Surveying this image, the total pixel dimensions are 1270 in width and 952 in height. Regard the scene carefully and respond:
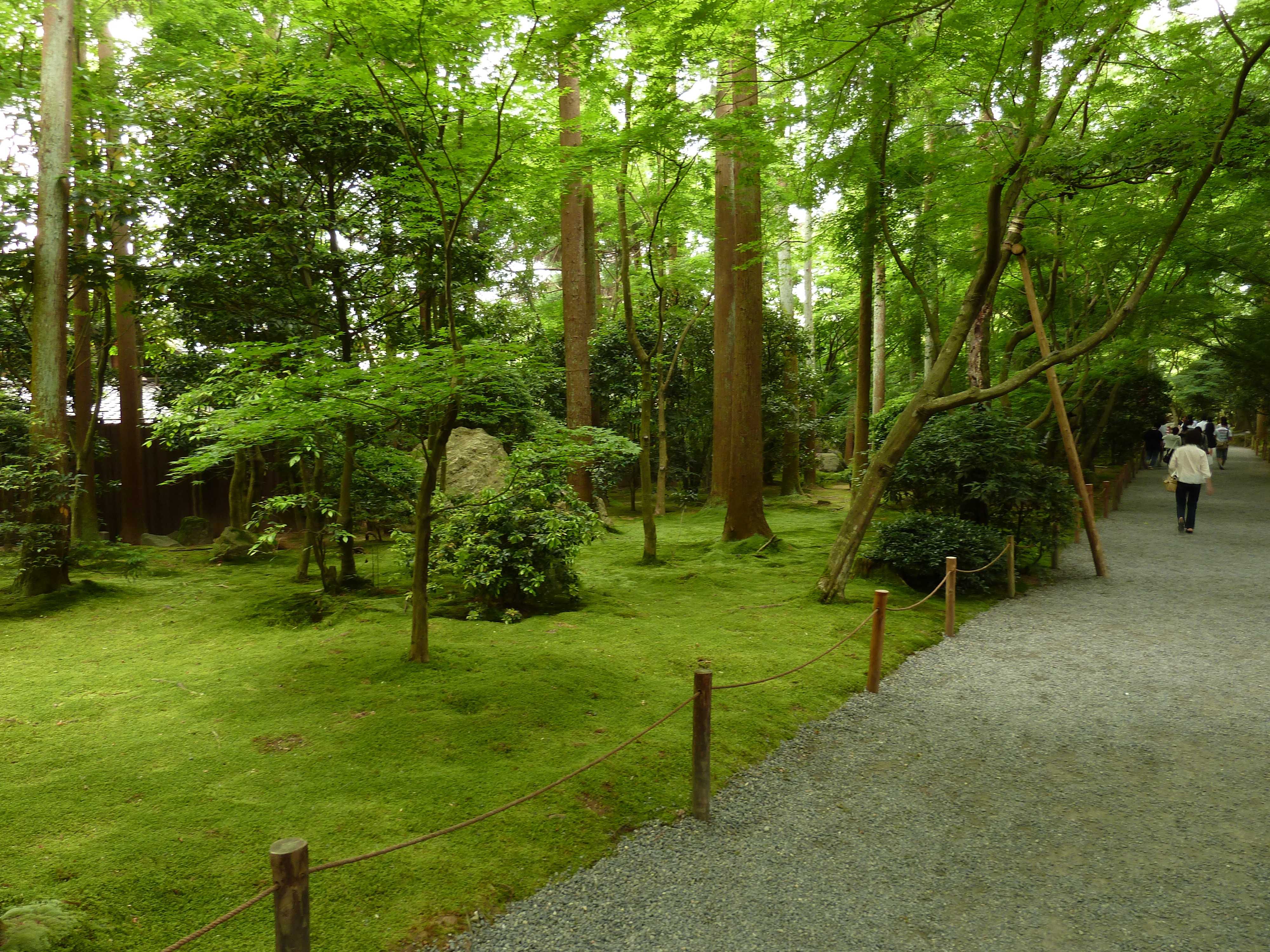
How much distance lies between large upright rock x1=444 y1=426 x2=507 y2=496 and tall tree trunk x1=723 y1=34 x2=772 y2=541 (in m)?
3.97

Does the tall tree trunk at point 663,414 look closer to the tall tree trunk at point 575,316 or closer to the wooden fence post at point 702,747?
the tall tree trunk at point 575,316

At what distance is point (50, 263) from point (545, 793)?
8.65m

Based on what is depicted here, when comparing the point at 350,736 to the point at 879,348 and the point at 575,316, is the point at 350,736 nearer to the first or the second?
the point at 575,316

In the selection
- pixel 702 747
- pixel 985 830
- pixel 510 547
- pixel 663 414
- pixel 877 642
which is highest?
pixel 663 414

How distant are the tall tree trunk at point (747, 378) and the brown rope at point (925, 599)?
3.09m

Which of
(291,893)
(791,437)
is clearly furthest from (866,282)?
(291,893)

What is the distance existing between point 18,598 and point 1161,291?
1764 cm

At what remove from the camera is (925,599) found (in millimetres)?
7379

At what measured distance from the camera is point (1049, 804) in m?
4.60

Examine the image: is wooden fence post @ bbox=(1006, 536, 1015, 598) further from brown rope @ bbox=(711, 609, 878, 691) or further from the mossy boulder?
the mossy boulder

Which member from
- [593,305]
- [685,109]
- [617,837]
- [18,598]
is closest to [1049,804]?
[617,837]

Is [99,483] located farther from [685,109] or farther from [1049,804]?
[1049,804]

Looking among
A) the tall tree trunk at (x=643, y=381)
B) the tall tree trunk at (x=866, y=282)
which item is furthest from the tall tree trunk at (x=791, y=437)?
the tall tree trunk at (x=643, y=381)

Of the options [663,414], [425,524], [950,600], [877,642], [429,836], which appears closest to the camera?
[429,836]
